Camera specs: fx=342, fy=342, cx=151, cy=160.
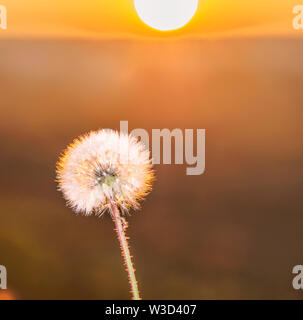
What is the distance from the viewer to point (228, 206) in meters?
1.57

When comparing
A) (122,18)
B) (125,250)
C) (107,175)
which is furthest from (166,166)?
(122,18)

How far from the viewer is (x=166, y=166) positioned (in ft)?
5.17

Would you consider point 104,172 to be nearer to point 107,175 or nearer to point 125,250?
point 107,175

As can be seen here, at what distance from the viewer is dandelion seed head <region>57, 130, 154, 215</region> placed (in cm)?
150

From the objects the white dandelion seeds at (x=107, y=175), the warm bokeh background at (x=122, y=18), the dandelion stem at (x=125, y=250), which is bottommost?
the dandelion stem at (x=125, y=250)

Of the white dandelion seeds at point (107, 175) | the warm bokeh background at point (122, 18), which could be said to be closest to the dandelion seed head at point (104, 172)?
the white dandelion seeds at point (107, 175)

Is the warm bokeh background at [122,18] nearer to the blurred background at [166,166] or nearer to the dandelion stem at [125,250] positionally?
the blurred background at [166,166]

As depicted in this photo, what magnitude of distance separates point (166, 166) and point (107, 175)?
275 mm

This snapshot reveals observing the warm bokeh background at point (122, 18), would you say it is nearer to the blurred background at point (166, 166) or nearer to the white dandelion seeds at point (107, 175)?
the blurred background at point (166, 166)

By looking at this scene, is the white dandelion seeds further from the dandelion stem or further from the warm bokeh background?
the warm bokeh background

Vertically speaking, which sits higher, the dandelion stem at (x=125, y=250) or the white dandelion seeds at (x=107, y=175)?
the white dandelion seeds at (x=107, y=175)

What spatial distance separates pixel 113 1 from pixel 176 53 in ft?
1.20

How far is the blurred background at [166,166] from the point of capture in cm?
154

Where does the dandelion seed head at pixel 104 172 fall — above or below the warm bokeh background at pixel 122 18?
below
